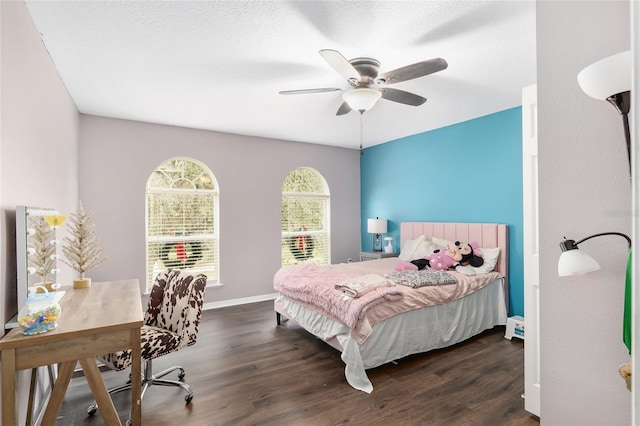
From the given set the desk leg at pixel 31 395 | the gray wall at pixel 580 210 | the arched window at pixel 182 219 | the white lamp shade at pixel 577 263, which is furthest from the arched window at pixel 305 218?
the white lamp shade at pixel 577 263

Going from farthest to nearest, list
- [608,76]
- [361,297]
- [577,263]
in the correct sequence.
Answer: [361,297]
[577,263]
[608,76]

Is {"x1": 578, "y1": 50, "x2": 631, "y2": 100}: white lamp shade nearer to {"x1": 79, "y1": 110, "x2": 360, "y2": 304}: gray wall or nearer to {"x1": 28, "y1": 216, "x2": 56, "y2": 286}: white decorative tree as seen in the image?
{"x1": 28, "y1": 216, "x2": 56, "y2": 286}: white decorative tree

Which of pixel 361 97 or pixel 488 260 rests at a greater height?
pixel 361 97

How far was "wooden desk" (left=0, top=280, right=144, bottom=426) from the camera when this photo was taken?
133 cm

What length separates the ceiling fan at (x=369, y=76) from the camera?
2182 millimetres

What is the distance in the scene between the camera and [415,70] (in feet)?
7.45

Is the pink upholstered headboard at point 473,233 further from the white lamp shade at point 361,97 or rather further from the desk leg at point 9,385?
the desk leg at point 9,385

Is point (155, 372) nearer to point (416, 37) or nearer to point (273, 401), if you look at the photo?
point (273, 401)

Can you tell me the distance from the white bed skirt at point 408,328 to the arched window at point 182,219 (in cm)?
165

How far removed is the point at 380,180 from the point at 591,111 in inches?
185

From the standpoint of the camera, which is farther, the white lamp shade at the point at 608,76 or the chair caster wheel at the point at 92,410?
the chair caster wheel at the point at 92,410

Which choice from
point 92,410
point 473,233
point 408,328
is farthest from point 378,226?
point 92,410

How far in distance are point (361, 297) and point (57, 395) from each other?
2.07 metres

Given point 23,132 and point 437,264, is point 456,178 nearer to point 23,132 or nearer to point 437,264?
point 437,264
